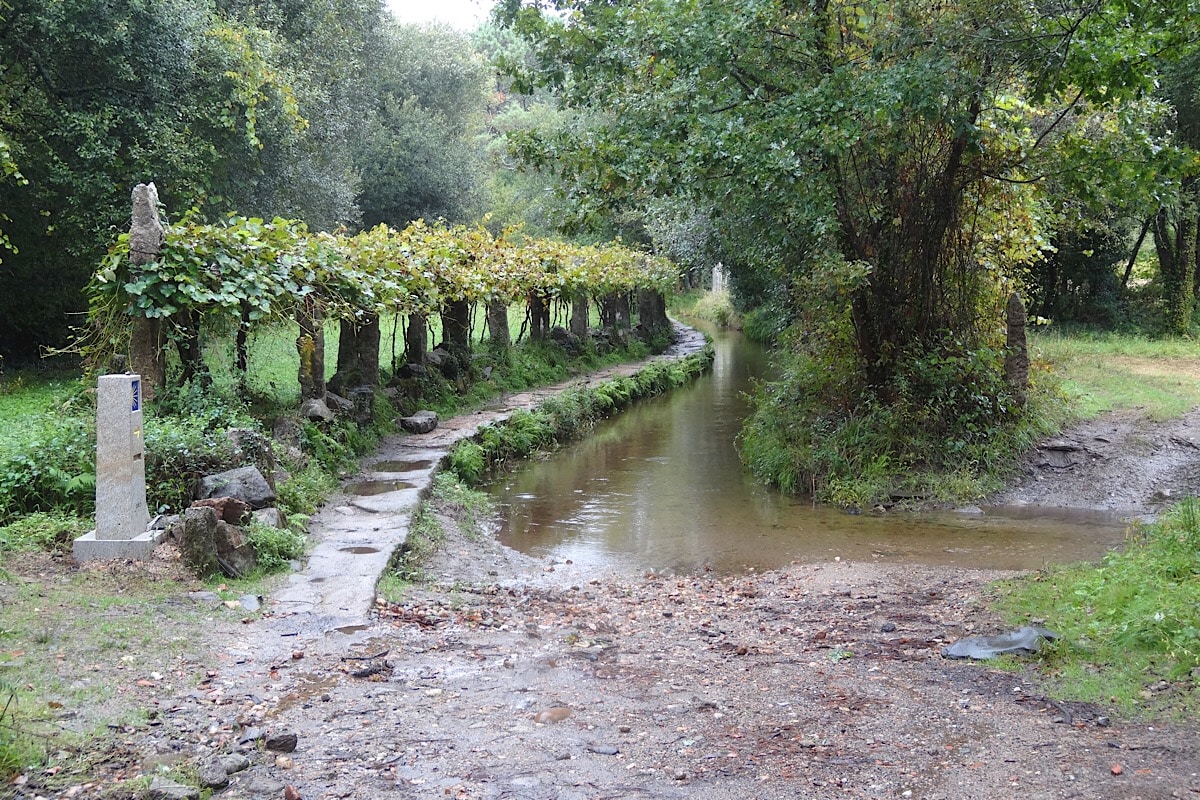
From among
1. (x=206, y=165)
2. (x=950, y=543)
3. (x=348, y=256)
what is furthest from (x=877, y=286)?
(x=206, y=165)

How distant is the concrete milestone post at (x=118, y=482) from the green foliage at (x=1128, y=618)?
5910mm

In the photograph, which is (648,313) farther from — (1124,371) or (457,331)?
(1124,371)

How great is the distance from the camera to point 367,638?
6.12 m

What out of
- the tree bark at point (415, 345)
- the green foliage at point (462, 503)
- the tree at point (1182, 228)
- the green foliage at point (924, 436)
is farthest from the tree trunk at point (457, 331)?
the tree at point (1182, 228)

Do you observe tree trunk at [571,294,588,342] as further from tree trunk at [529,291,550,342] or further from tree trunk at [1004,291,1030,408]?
tree trunk at [1004,291,1030,408]

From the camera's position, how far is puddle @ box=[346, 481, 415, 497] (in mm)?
10156

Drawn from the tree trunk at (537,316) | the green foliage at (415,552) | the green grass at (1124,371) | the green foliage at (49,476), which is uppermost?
the tree trunk at (537,316)

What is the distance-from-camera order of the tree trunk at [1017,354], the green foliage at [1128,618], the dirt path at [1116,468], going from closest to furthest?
1. the green foliage at [1128,618]
2. the dirt path at [1116,468]
3. the tree trunk at [1017,354]

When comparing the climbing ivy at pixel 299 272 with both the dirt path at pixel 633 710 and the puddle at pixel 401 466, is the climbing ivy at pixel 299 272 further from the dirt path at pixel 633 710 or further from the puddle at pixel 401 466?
the dirt path at pixel 633 710

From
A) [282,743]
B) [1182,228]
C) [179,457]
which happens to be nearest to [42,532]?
[179,457]

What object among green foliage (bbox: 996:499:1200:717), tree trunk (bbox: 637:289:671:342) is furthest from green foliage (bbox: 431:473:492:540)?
tree trunk (bbox: 637:289:671:342)

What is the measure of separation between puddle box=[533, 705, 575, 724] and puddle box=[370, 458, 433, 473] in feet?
21.2

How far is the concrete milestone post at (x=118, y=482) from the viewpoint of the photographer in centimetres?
669

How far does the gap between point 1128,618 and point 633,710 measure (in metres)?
2.87
